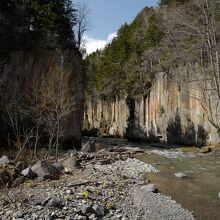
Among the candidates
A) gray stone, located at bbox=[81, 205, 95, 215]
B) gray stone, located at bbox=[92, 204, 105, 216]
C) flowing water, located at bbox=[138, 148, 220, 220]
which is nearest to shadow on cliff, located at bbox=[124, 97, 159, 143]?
flowing water, located at bbox=[138, 148, 220, 220]

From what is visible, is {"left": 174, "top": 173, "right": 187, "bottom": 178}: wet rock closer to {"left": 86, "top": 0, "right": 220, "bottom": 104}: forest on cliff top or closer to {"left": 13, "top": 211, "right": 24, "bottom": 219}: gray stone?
{"left": 13, "top": 211, "right": 24, "bottom": 219}: gray stone

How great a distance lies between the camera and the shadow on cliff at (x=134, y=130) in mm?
44281

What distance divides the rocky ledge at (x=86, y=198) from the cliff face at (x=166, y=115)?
13.7 meters

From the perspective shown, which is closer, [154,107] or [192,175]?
[192,175]

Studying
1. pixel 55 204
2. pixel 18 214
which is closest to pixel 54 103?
pixel 55 204

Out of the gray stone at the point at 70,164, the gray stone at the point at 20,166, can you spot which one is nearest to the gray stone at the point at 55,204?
the gray stone at the point at 20,166

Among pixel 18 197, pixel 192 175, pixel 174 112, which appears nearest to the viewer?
pixel 18 197

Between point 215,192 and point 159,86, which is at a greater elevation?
point 159,86

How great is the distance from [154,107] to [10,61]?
2208cm

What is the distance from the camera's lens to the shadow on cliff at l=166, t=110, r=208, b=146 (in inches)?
1330

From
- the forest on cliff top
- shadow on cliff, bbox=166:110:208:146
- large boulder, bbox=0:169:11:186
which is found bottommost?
large boulder, bbox=0:169:11:186

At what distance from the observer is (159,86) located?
43312mm

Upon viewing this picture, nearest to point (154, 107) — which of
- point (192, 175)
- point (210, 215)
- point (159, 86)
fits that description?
point (159, 86)

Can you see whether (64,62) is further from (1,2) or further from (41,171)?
(41,171)
